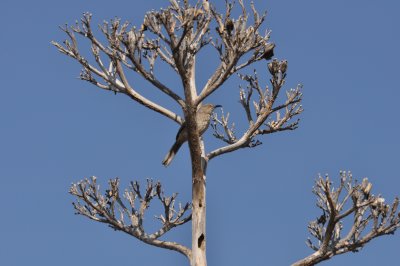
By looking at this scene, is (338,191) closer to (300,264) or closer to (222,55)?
(300,264)

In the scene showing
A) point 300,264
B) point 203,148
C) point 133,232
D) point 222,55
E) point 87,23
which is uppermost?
point 87,23

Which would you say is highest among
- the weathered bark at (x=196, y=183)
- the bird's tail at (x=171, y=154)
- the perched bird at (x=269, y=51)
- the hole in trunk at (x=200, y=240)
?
the perched bird at (x=269, y=51)

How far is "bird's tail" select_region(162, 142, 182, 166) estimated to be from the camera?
39.4 feet

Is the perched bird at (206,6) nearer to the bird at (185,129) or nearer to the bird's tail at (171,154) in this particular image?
the bird at (185,129)

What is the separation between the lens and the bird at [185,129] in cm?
1178

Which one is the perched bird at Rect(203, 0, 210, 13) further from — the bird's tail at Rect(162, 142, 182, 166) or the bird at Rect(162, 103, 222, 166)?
the bird's tail at Rect(162, 142, 182, 166)

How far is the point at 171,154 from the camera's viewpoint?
1212 cm

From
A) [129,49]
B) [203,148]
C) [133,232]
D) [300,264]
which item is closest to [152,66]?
[129,49]

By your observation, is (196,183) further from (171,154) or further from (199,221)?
(171,154)

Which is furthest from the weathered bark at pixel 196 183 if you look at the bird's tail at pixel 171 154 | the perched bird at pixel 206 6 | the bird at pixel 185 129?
the bird's tail at pixel 171 154

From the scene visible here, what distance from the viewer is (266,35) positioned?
11.0m

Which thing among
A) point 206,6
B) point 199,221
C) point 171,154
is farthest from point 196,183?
point 206,6

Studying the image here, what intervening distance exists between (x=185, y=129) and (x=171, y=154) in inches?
28.0

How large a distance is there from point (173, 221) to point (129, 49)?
7.58 feet
